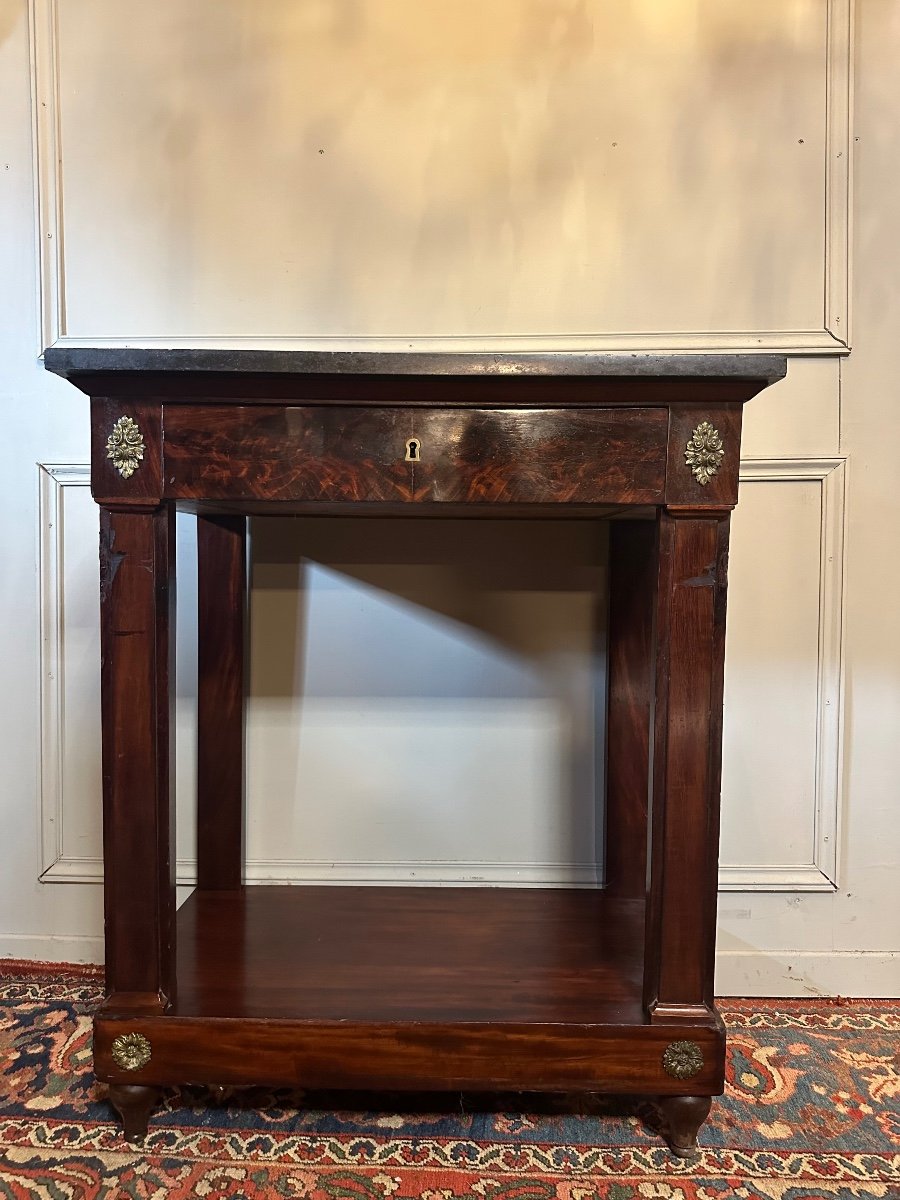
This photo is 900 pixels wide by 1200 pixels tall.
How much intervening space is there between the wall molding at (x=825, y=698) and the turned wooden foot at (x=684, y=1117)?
19.8 inches

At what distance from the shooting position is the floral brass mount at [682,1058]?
3.05 feet

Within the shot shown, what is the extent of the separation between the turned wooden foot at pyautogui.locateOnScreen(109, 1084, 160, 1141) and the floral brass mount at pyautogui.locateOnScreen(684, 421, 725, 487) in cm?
113

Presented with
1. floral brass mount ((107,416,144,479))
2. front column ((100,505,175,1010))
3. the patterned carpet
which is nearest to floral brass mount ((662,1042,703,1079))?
the patterned carpet

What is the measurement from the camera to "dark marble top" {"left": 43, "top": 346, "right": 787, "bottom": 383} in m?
0.85

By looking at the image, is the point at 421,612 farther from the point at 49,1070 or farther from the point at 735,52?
the point at 735,52

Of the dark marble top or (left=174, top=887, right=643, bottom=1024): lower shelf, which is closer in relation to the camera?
the dark marble top

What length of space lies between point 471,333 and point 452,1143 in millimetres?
1357

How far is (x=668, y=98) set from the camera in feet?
4.44

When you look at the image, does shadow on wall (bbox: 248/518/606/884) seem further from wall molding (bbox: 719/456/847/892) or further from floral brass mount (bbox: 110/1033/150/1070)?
floral brass mount (bbox: 110/1033/150/1070)

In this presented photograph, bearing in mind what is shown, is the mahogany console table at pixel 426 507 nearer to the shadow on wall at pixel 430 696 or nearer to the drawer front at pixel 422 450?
the drawer front at pixel 422 450

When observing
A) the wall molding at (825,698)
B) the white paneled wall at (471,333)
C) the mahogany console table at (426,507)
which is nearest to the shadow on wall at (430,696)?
the white paneled wall at (471,333)

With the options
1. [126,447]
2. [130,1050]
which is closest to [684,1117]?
[130,1050]

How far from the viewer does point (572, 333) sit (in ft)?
4.55

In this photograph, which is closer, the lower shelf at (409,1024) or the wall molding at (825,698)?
the lower shelf at (409,1024)
